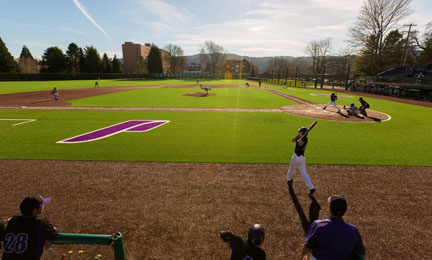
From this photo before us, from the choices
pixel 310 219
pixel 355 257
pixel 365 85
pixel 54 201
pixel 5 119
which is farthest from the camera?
pixel 365 85

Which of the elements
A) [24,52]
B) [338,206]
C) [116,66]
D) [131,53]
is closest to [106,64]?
[116,66]

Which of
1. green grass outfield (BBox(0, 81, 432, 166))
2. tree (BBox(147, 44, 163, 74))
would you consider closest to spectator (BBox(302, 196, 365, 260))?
green grass outfield (BBox(0, 81, 432, 166))

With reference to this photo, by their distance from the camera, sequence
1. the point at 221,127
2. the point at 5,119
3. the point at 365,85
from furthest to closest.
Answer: the point at 365,85 → the point at 5,119 → the point at 221,127

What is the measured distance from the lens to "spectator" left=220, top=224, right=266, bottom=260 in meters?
2.49

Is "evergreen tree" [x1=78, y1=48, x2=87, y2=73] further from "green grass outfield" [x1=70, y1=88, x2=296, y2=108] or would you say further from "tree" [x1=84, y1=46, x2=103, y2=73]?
"green grass outfield" [x1=70, y1=88, x2=296, y2=108]

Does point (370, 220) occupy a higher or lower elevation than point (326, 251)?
lower

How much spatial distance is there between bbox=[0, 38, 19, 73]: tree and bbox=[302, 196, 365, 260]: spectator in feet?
344

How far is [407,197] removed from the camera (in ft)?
20.9

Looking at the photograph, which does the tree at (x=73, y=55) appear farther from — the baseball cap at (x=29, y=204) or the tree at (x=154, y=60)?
the baseball cap at (x=29, y=204)

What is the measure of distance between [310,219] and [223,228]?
2.19 m

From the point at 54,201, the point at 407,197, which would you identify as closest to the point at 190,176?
the point at 54,201

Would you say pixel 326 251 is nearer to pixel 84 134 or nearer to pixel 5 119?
pixel 84 134

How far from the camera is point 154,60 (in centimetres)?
10475

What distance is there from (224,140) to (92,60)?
310ft
